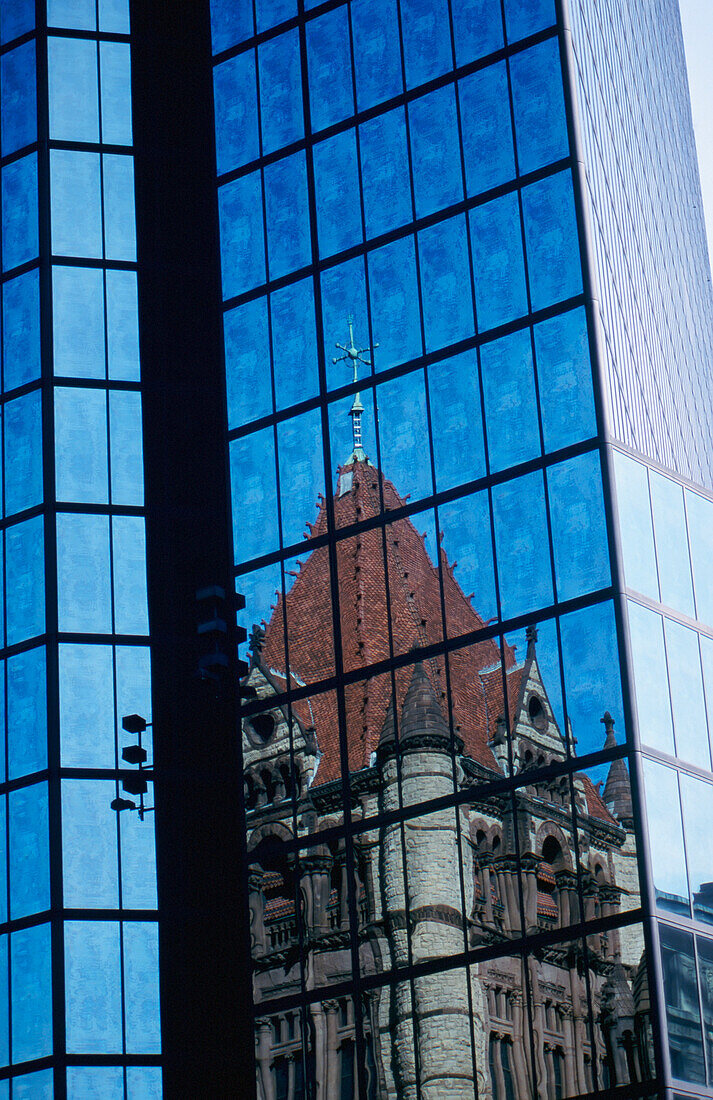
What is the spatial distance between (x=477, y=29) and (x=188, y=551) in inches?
570

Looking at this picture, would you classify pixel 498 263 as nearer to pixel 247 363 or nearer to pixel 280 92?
pixel 247 363

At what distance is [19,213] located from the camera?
5200cm

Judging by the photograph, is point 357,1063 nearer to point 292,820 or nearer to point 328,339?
point 292,820

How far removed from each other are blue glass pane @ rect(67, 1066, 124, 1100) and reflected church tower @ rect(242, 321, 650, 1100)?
12.6ft

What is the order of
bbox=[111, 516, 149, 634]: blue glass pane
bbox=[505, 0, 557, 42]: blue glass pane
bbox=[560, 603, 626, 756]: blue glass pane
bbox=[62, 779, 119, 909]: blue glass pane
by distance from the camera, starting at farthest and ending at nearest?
bbox=[111, 516, 149, 634]: blue glass pane
bbox=[62, 779, 119, 909]: blue glass pane
bbox=[505, 0, 557, 42]: blue glass pane
bbox=[560, 603, 626, 756]: blue glass pane

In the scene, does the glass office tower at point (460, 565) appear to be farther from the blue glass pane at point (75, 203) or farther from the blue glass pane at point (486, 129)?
the blue glass pane at point (75, 203)

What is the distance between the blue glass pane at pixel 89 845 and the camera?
45281mm

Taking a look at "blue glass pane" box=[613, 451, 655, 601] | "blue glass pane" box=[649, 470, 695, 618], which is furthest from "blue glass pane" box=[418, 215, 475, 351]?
"blue glass pane" box=[649, 470, 695, 618]

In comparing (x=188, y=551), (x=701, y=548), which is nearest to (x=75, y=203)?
(x=188, y=551)

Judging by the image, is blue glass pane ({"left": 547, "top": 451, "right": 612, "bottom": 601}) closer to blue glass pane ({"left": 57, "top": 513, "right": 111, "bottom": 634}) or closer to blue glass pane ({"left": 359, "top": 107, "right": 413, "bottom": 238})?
blue glass pane ({"left": 359, "top": 107, "right": 413, "bottom": 238})

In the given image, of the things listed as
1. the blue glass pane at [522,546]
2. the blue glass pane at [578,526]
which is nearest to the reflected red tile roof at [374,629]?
the blue glass pane at [522,546]

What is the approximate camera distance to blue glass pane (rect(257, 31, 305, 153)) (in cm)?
4888

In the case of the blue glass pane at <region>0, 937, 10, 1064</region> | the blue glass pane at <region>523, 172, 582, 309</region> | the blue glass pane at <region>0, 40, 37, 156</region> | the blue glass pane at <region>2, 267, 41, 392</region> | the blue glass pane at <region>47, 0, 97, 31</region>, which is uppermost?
the blue glass pane at <region>47, 0, 97, 31</region>

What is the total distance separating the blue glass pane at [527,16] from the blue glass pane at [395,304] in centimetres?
535
